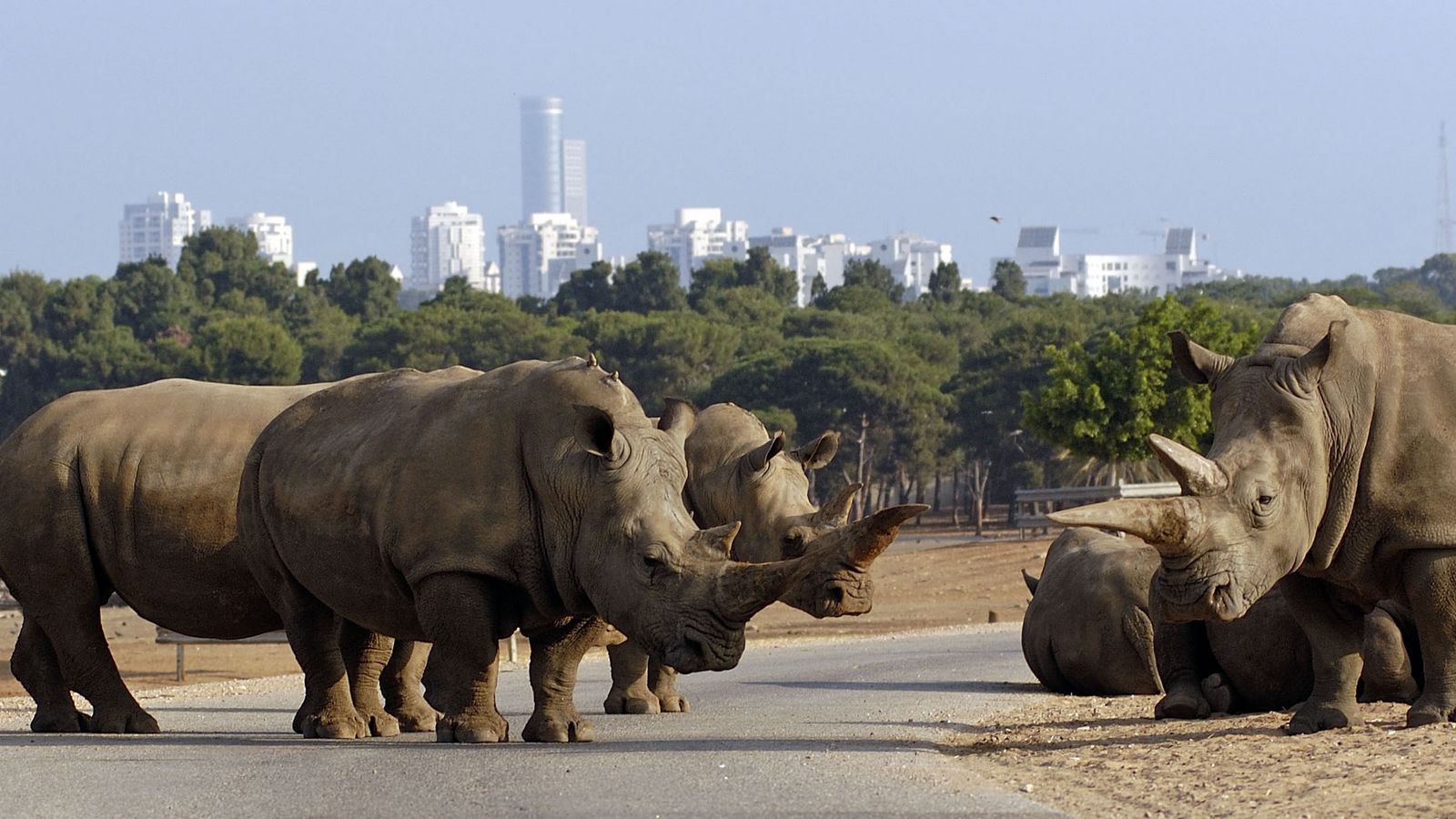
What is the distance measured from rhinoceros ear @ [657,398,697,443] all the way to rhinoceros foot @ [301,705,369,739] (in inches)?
87.9

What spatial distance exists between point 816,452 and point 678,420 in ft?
9.61

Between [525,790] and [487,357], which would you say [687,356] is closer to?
[487,357]

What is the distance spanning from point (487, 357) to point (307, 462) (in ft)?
199

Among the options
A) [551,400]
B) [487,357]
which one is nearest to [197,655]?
[551,400]

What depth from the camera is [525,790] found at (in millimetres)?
9156

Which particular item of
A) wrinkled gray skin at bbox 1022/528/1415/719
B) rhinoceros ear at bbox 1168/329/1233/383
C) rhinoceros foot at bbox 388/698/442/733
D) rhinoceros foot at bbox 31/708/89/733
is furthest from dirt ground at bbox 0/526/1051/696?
rhinoceros ear at bbox 1168/329/1233/383

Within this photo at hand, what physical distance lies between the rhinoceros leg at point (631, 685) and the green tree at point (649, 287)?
89955 mm

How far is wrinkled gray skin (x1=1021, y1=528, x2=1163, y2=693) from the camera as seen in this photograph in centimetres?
1380

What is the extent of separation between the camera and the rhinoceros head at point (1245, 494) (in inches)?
385

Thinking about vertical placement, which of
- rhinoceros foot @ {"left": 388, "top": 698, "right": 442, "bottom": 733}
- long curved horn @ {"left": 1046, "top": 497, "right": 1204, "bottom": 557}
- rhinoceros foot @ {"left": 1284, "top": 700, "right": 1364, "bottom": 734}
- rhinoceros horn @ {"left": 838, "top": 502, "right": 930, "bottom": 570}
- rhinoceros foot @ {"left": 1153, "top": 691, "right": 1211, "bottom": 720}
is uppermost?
long curved horn @ {"left": 1046, "top": 497, "right": 1204, "bottom": 557}

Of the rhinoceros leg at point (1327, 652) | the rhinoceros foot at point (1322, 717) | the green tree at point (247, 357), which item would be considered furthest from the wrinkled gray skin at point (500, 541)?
the green tree at point (247, 357)

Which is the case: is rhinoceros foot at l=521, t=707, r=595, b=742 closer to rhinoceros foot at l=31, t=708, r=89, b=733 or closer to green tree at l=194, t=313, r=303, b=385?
rhinoceros foot at l=31, t=708, r=89, b=733

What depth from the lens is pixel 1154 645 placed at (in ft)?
43.3

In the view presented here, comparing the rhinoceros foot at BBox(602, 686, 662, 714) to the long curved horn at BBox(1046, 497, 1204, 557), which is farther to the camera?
the rhinoceros foot at BBox(602, 686, 662, 714)
